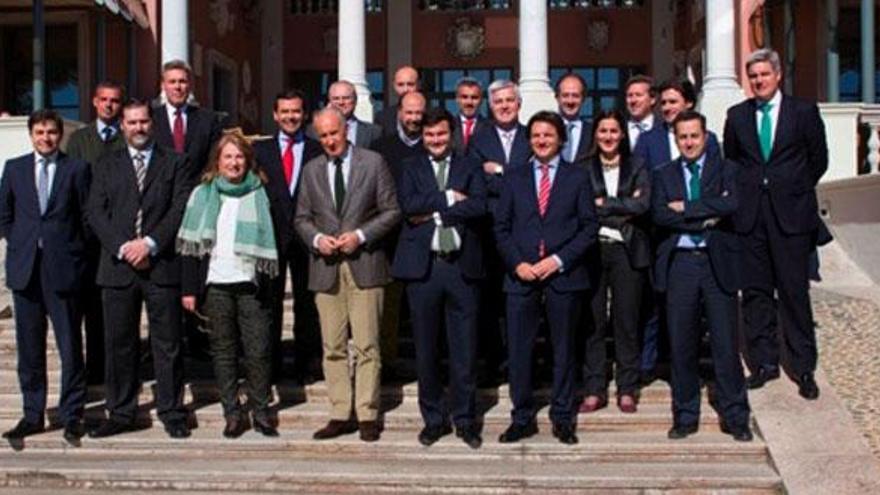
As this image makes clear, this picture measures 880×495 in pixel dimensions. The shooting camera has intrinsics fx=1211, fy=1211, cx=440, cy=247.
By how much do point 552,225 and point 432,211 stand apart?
0.69 m

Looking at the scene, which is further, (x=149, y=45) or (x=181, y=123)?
(x=149, y=45)

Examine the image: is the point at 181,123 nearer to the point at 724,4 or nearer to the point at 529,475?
the point at 529,475

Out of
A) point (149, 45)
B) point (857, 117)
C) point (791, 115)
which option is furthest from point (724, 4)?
point (791, 115)

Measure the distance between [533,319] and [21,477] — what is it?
9.77 ft

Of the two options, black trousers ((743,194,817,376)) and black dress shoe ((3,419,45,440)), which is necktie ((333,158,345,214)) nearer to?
black dress shoe ((3,419,45,440))

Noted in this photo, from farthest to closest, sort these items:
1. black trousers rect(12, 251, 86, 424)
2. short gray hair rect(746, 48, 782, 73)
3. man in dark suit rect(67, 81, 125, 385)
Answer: man in dark suit rect(67, 81, 125, 385) < short gray hair rect(746, 48, 782, 73) < black trousers rect(12, 251, 86, 424)

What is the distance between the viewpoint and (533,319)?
693cm

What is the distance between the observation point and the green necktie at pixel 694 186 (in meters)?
6.88

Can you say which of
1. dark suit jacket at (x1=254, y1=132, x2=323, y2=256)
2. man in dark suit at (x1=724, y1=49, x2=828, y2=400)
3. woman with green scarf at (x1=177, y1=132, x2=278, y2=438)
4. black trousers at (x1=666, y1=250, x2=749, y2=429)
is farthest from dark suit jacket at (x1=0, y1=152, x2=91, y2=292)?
man in dark suit at (x1=724, y1=49, x2=828, y2=400)

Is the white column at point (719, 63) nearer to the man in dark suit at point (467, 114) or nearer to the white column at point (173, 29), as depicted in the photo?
the white column at point (173, 29)

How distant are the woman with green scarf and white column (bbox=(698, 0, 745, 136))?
42.7 ft

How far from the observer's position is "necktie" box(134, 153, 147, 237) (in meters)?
7.05

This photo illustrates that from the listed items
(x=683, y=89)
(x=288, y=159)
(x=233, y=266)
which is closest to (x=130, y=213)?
(x=233, y=266)

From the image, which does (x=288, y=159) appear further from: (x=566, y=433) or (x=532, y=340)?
(x=566, y=433)
